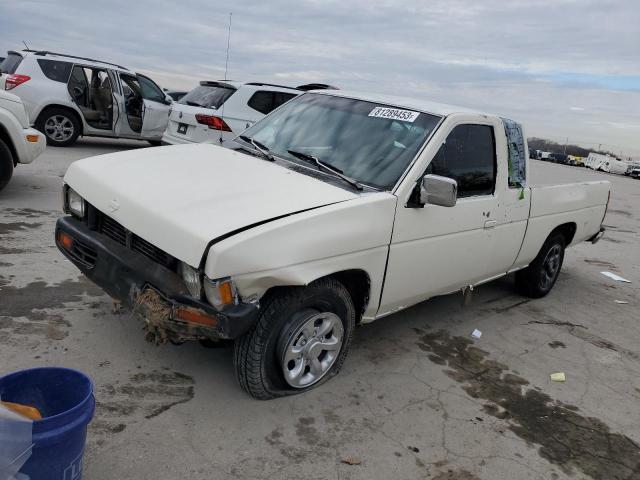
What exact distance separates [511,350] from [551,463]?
1.54 meters

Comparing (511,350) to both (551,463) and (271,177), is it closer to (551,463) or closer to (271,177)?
(551,463)

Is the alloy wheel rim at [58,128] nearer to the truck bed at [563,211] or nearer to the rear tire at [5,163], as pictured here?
the rear tire at [5,163]

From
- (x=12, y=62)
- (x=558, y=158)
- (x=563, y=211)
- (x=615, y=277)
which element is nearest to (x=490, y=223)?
(x=563, y=211)

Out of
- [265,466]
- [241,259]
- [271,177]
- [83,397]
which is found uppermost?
[271,177]

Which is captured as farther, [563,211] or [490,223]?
[563,211]

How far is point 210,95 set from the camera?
10445 mm

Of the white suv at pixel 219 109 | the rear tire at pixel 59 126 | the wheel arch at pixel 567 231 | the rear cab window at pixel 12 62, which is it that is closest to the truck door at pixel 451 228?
the wheel arch at pixel 567 231

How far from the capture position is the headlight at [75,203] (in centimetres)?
369

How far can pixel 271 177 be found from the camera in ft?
11.7

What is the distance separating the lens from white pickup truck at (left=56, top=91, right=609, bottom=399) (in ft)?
9.46

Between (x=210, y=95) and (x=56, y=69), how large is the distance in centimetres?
366

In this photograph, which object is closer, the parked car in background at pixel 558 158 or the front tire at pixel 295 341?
the front tire at pixel 295 341

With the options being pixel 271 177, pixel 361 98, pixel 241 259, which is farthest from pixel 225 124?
pixel 241 259

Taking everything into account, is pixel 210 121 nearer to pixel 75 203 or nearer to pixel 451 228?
pixel 75 203
